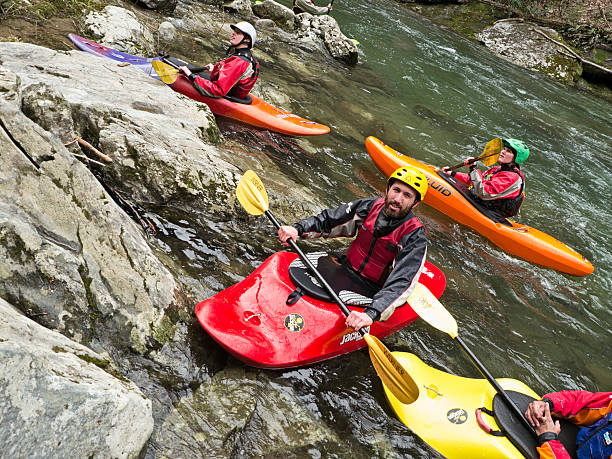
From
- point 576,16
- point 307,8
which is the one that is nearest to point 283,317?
point 307,8

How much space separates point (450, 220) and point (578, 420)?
3.86 meters

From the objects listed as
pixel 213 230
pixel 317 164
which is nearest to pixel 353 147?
pixel 317 164

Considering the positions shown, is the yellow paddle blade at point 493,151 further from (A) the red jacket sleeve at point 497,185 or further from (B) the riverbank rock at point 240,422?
(B) the riverbank rock at point 240,422

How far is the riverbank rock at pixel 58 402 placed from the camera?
145 centimetres

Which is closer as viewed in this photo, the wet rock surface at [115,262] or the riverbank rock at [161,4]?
the wet rock surface at [115,262]

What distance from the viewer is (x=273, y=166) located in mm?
5738

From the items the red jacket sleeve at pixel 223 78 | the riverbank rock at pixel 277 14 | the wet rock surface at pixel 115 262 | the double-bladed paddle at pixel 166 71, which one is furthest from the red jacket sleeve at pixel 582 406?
the riverbank rock at pixel 277 14

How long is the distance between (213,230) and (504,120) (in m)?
8.89

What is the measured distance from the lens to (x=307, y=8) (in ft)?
45.0

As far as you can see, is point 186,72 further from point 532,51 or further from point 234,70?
point 532,51

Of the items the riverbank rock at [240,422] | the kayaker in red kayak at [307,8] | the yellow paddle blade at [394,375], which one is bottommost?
the riverbank rock at [240,422]

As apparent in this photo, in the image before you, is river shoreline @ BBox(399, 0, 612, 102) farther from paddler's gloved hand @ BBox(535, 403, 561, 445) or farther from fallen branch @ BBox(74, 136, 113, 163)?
fallen branch @ BBox(74, 136, 113, 163)

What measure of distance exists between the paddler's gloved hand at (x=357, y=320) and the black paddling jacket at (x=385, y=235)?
0.22ft

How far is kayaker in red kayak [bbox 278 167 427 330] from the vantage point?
3107 mm
